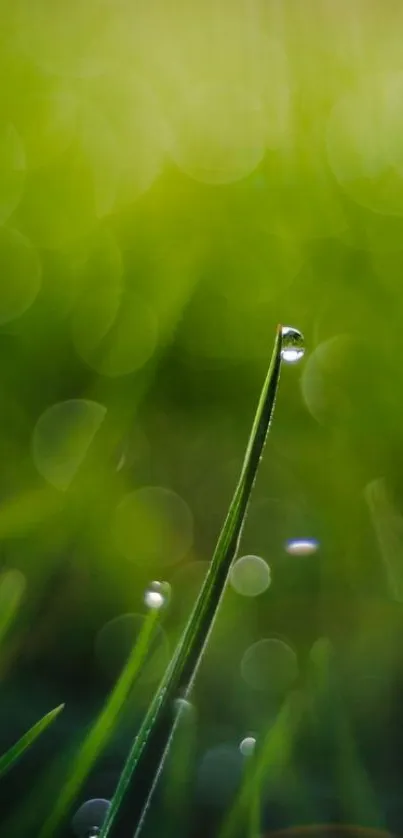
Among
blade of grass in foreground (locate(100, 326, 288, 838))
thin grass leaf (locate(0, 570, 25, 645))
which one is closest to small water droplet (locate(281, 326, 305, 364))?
blade of grass in foreground (locate(100, 326, 288, 838))

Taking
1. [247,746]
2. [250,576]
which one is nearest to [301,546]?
[250,576]

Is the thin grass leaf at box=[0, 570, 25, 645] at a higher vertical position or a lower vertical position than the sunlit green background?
lower

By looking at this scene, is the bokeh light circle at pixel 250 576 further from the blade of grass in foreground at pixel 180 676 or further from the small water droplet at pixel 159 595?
the blade of grass in foreground at pixel 180 676

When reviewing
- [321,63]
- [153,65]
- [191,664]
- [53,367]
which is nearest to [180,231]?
[53,367]

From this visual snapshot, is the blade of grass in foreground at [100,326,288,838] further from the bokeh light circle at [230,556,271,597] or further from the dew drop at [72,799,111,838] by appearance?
the bokeh light circle at [230,556,271,597]

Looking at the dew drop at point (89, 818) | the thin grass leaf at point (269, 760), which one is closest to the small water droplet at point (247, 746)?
the thin grass leaf at point (269, 760)

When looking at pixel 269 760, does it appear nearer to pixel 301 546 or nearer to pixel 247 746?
pixel 247 746

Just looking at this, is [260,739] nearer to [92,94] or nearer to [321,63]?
[92,94]
